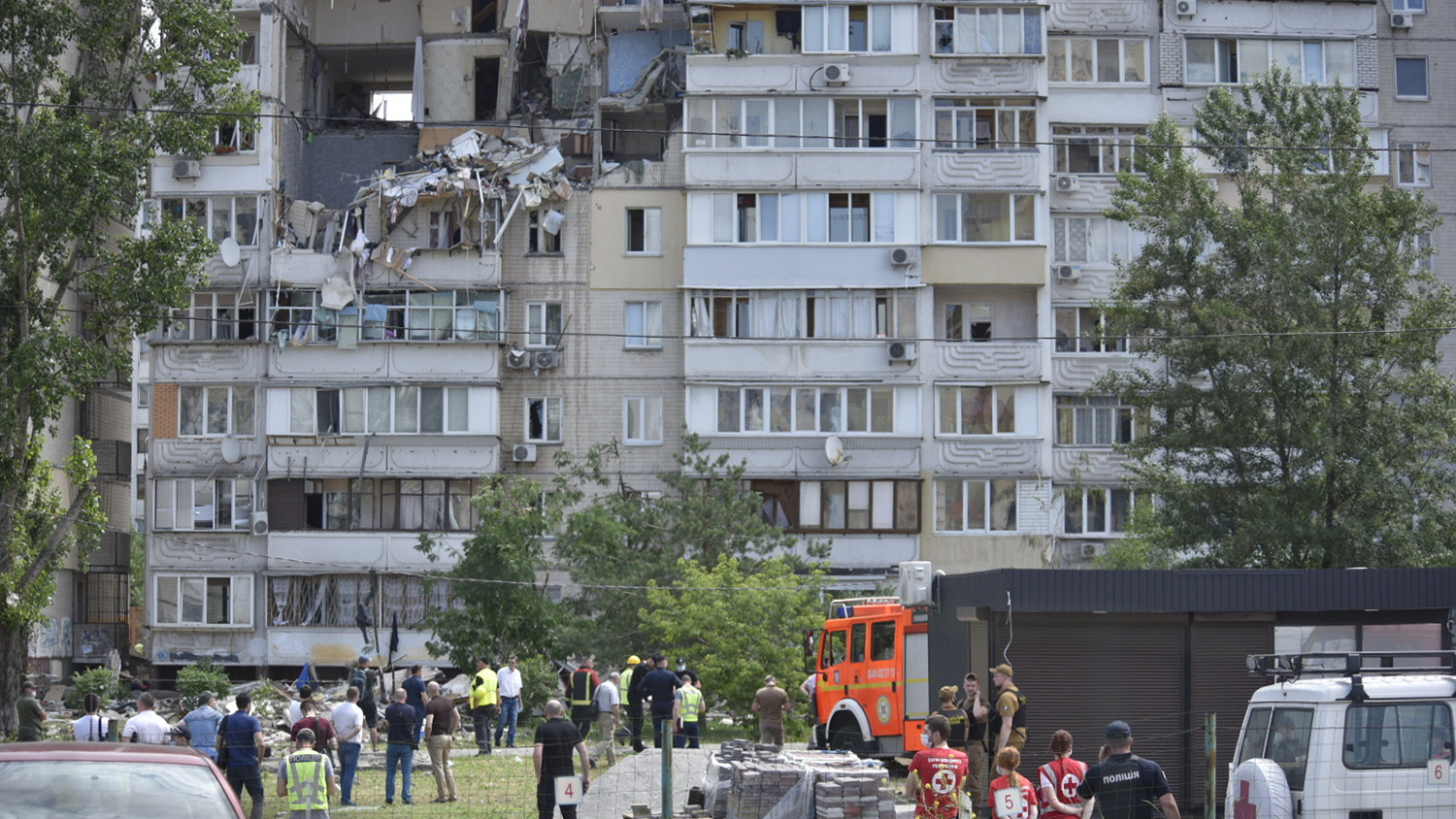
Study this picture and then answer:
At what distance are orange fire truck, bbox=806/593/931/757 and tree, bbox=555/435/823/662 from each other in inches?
430

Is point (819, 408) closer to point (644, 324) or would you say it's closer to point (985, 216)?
point (644, 324)

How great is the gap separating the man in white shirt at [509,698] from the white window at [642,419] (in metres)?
15.5

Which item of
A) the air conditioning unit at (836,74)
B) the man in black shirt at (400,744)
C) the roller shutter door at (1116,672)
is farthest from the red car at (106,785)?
the air conditioning unit at (836,74)

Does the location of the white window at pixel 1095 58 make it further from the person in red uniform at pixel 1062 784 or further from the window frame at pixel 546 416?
the person in red uniform at pixel 1062 784

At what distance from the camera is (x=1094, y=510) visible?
1843 inches

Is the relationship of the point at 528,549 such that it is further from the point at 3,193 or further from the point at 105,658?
the point at 105,658

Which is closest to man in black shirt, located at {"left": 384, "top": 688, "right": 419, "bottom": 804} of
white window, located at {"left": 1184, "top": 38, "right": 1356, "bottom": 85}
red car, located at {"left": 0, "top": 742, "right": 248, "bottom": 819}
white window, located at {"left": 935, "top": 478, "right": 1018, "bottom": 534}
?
red car, located at {"left": 0, "top": 742, "right": 248, "bottom": 819}

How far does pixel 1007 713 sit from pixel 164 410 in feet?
112

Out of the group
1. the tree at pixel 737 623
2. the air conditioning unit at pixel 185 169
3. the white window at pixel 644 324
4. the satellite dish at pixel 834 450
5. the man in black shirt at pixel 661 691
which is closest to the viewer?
the man in black shirt at pixel 661 691

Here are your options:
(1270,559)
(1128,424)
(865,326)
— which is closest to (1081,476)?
(1128,424)

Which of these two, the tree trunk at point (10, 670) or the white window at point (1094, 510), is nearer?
the tree trunk at point (10, 670)

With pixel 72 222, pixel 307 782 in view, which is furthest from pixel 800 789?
pixel 72 222

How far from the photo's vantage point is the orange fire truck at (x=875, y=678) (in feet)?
85.1

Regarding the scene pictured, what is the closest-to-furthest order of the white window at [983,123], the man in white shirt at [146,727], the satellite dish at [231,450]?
the man in white shirt at [146,727] < the white window at [983,123] < the satellite dish at [231,450]
